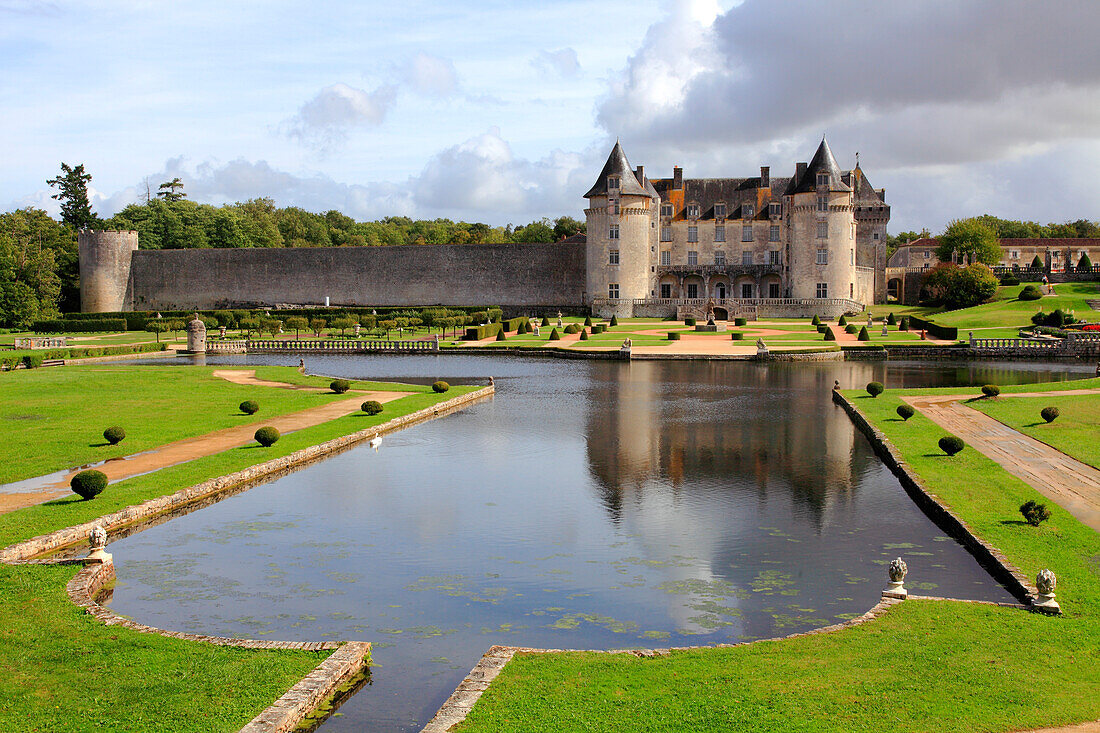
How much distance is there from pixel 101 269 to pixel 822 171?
189 ft

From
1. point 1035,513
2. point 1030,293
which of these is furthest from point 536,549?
point 1030,293

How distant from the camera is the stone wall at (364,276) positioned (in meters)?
74.3

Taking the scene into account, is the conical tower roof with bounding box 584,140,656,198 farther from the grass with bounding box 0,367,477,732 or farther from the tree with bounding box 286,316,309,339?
the grass with bounding box 0,367,477,732

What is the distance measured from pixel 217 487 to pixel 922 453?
43.1 feet

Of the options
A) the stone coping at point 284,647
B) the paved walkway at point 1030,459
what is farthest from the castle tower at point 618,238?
the stone coping at point 284,647

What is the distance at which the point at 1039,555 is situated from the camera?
1137 cm

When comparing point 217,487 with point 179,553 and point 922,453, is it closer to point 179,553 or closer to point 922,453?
point 179,553

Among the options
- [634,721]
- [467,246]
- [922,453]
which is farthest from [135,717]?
[467,246]

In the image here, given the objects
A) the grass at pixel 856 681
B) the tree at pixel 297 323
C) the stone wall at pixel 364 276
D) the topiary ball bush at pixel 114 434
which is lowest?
the grass at pixel 856 681

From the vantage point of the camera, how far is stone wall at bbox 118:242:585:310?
7431 centimetres

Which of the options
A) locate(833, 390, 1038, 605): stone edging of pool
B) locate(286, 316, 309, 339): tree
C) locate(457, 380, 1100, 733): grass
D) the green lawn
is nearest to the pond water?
locate(833, 390, 1038, 605): stone edging of pool

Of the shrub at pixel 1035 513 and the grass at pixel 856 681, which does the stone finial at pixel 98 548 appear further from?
the shrub at pixel 1035 513

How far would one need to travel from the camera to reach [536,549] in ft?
42.4

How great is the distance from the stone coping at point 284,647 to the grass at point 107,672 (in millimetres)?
119
